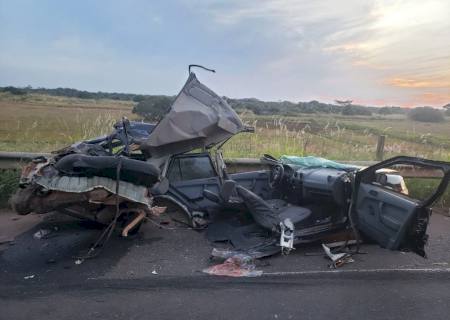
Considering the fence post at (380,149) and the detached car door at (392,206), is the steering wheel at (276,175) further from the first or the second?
the fence post at (380,149)

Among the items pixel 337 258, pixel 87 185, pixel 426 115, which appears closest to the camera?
pixel 337 258

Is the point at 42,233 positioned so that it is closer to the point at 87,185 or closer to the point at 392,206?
the point at 87,185

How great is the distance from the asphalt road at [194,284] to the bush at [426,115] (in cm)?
3118

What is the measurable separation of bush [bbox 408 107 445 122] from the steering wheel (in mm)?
30848

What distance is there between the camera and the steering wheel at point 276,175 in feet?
24.1

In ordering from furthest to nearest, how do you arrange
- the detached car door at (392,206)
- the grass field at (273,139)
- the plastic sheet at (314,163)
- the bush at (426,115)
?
the bush at (426,115) < the grass field at (273,139) < the plastic sheet at (314,163) < the detached car door at (392,206)

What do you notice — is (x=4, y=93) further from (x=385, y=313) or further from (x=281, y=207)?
(x=385, y=313)

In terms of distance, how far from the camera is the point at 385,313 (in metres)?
4.30

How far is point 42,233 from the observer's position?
683 centimetres

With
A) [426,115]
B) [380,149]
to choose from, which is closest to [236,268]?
[380,149]

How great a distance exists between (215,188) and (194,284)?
8.36 feet

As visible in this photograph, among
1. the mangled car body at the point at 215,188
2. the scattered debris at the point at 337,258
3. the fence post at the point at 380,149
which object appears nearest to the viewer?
the mangled car body at the point at 215,188

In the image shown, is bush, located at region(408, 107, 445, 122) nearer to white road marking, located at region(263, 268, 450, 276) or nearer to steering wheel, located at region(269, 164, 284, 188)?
steering wheel, located at region(269, 164, 284, 188)

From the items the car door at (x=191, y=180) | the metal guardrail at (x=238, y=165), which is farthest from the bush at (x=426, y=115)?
the car door at (x=191, y=180)
